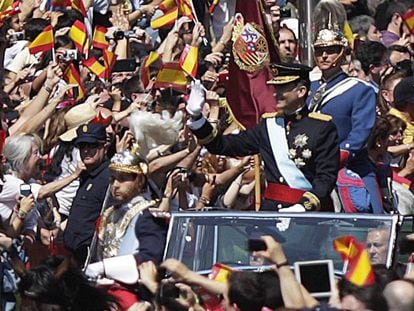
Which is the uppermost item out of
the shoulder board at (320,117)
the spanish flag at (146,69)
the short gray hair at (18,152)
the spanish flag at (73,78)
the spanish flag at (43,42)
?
the shoulder board at (320,117)

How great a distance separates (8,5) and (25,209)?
3.44 metres

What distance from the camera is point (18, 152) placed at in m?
11.3

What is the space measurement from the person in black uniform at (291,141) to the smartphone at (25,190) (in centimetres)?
123

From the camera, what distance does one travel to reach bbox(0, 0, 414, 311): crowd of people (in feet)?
28.4

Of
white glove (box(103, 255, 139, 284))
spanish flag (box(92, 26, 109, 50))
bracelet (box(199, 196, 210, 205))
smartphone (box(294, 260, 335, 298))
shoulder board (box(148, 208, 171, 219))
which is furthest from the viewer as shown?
spanish flag (box(92, 26, 109, 50))

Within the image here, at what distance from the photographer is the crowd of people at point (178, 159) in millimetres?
8648

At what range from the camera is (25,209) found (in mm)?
10695

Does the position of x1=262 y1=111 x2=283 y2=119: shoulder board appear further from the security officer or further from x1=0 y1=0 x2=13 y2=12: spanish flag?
x1=0 y1=0 x2=13 y2=12: spanish flag

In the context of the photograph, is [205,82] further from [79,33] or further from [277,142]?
[277,142]

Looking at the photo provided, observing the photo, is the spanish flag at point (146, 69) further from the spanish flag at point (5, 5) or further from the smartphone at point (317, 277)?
the smartphone at point (317, 277)

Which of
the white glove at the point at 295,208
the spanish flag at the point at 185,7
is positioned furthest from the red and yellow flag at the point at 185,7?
the white glove at the point at 295,208

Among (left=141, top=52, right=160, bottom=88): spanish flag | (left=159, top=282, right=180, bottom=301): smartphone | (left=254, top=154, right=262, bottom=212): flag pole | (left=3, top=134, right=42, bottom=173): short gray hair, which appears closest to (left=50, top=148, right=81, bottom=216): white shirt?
(left=3, top=134, right=42, bottom=173): short gray hair

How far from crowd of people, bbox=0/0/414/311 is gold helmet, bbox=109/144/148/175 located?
0.03 feet

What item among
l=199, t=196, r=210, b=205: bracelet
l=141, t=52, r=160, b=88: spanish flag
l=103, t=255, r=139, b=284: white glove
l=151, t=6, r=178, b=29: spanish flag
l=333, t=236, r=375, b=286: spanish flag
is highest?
l=333, t=236, r=375, b=286: spanish flag
